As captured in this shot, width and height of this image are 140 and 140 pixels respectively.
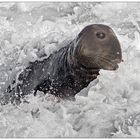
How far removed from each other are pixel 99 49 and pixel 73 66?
351mm

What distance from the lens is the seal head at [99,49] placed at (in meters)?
4.18

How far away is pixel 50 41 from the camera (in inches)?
229

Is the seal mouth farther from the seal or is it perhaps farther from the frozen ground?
the frozen ground

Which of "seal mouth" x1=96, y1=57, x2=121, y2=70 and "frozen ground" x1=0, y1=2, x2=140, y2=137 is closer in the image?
"seal mouth" x1=96, y1=57, x2=121, y2=70

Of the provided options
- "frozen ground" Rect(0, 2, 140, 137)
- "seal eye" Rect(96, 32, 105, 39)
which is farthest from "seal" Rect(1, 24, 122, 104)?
"frozen ground" Rect(0, 2, 140, 137)

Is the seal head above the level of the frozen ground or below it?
above

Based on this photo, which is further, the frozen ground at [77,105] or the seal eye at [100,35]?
the frozen ground at [77,105]

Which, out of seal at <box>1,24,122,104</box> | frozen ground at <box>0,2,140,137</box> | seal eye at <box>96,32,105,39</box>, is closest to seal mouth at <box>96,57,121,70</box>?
seal at <box>1,24,122,104</box>

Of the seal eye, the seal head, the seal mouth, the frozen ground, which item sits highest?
the seal eye

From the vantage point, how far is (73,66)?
4422mm

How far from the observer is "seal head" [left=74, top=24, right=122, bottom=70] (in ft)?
13.7

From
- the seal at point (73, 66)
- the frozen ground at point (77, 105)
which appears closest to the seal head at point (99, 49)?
the seal at point (73, 66)

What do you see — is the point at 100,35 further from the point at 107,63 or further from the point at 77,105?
the point at 77,105

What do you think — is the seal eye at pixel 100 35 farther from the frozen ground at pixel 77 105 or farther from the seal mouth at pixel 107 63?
the frozen ground at pixel 77 105
